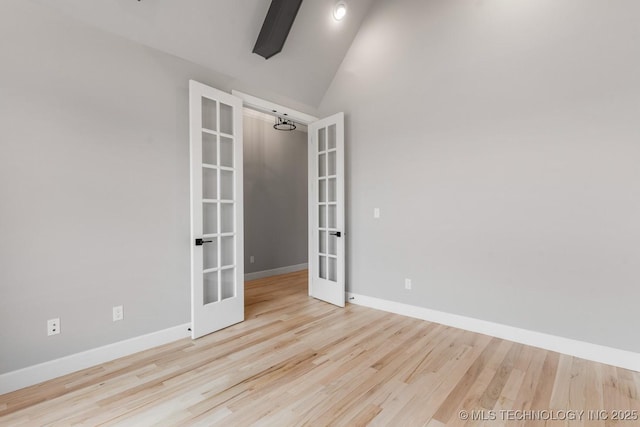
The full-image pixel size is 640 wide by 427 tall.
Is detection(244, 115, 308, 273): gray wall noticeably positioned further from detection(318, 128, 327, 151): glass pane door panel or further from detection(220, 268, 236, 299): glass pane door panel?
detection(220, 268, 236, 299): glass pane door panel

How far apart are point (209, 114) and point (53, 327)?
2145 mm

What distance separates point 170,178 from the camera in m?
2.78

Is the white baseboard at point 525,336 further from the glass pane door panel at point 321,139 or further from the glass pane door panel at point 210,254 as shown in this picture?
the glass pane door panel at point 321,139

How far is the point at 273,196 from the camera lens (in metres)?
5.70

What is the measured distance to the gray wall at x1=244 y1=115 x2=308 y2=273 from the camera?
17.4 ft

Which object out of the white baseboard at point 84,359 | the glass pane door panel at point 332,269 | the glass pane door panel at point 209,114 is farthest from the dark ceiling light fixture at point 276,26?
the white baseboard at point 84,359

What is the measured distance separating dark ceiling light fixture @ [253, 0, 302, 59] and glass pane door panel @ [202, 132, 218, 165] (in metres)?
1.04

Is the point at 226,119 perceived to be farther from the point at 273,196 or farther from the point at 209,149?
the point at 273,196

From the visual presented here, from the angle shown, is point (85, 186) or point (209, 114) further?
point (209, 114)

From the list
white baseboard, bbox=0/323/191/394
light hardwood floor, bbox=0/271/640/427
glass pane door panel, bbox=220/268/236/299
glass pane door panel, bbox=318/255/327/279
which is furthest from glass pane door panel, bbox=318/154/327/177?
white baseboard, bbox=0/323/191/394

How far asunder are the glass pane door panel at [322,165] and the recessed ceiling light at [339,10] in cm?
161

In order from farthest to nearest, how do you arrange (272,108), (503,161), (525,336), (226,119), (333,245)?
(333,245), (272,108), (226,119), (503,161), (525,336)

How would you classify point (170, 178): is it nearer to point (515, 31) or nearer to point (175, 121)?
point (175, 121)

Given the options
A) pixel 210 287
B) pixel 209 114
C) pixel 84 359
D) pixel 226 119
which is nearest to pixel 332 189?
pixel 226 119
